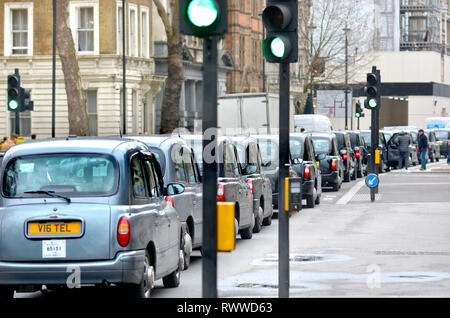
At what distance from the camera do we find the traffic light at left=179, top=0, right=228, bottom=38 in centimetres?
761

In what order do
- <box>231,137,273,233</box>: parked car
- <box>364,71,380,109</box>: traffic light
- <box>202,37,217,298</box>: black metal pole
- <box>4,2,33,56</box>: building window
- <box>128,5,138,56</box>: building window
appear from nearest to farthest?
<box>202,37,217,298</box>: black metal pole
<box>231,137,273,233</box>: parked car
<box>364,71,380,109</box>: traffic light
<box>4,2,33,56</box>: building window
<box>128,5,138,56</box>: building window

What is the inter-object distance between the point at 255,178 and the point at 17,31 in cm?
4245

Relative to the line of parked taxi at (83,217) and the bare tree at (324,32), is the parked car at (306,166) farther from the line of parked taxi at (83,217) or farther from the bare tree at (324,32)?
the bare tree at (324,32)

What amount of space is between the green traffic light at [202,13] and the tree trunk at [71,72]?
1222 inches

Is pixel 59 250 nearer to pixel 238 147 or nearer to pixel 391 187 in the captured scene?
pixel 238 147

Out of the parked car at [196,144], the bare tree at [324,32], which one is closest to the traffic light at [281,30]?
the parked car at [196,144]

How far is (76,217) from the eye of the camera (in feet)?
35.6

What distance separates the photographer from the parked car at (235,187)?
1825cm

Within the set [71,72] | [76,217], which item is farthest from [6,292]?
[71,72]

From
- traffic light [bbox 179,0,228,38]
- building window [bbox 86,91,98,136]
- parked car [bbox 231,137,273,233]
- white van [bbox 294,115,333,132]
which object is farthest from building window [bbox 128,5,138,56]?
traffic light [bbox 179,0,228,38]

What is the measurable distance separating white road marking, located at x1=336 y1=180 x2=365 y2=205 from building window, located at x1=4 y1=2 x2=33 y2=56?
2576cm

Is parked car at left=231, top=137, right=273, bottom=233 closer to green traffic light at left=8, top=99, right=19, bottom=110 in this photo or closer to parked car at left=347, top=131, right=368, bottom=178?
green traffic light at left=8, top=99, right=19, bottom=110

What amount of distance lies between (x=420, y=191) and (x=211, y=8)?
26.8 metres

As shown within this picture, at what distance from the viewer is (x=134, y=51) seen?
62.6 metres
